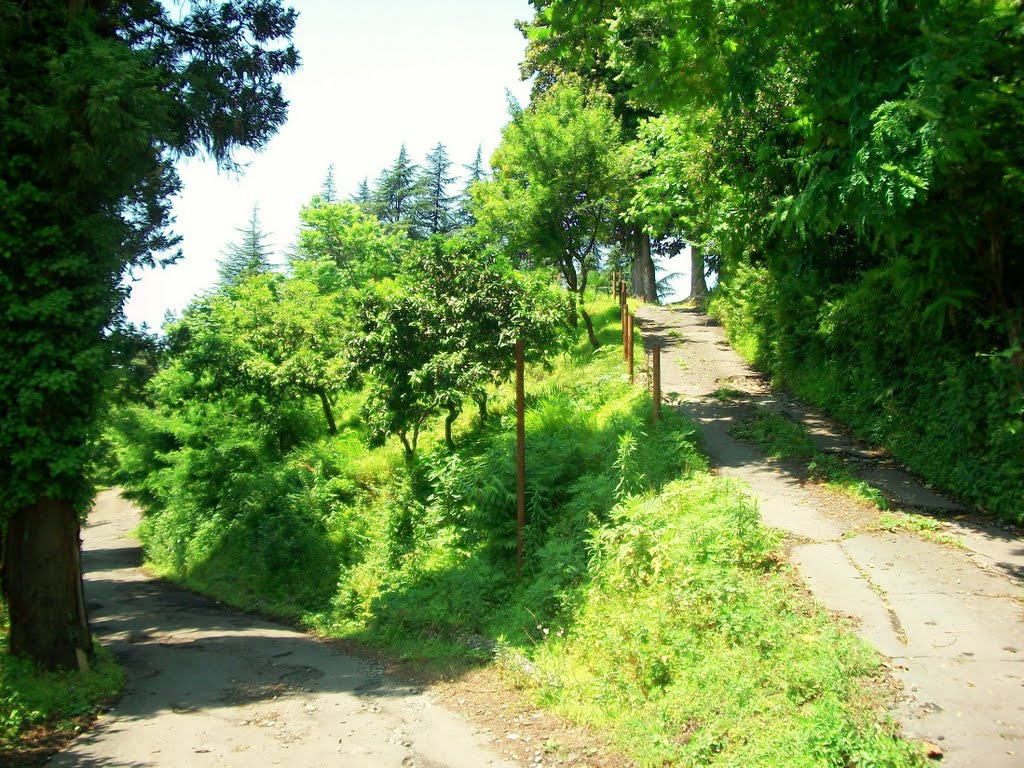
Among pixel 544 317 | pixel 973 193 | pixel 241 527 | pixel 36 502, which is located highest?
pixel 973 193

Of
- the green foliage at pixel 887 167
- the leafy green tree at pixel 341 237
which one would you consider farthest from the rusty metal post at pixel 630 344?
the leafy green tree at pixel 341 237

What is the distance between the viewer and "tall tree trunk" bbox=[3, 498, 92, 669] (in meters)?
9.44

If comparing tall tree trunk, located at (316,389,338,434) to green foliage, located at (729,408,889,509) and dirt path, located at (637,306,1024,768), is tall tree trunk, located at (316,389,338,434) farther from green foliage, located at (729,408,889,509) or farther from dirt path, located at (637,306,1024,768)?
green foliage, located at (729,408,889,509)

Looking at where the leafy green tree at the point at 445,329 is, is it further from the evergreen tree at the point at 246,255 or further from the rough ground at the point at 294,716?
the evergreen tree at the point at 246,255

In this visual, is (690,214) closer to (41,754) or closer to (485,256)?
(485,256)

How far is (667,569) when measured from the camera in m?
8.09

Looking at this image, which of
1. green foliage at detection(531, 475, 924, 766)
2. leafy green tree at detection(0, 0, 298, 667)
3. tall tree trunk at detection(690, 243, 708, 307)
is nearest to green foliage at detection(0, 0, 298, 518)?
leafy green tree at detection(0, 0, 298, 667)

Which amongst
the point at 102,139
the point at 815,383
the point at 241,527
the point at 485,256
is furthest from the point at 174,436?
the point at 815,383

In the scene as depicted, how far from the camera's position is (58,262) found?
9094mm

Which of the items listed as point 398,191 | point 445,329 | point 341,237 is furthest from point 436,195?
point 445,329

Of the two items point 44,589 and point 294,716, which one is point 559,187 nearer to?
point 44,589

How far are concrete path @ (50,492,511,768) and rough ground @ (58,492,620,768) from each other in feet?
0.06

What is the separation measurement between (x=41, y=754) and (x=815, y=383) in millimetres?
13801

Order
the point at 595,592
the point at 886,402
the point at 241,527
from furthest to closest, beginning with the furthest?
1. the point at 241,527
2. the point at 886,402
3. the point at 595,592
